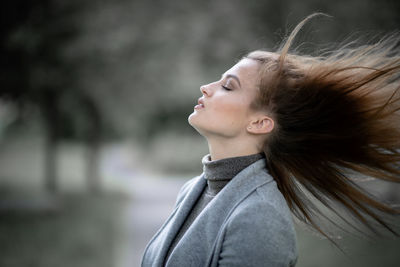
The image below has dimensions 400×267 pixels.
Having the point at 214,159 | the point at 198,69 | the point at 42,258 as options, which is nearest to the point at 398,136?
the point at 214,159

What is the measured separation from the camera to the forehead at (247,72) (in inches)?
85.0

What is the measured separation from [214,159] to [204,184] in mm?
182

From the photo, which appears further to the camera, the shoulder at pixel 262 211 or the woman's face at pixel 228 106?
the woman's face at pixel 228 106

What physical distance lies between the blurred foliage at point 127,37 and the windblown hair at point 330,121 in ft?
9.81

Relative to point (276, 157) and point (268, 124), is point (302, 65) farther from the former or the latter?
point (276, 157)

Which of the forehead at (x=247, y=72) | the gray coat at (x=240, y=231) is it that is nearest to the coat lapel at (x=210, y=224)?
the gray coat at (x=240, y=231)

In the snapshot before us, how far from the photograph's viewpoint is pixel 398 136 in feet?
7.34

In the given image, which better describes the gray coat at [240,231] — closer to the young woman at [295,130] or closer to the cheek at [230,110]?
the young woman at [295,130]

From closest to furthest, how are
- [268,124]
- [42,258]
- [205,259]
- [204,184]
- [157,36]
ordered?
1. [205,259]
2. [268,124]
3. [204,184]
4. [42,258]
5. [157,36]

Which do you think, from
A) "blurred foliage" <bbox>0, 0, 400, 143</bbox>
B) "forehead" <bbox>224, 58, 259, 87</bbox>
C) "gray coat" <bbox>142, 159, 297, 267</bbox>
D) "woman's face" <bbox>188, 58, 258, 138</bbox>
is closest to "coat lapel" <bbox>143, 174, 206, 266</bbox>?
A: "gray coat" <bbox>142, 159, 297, 267</bbox>

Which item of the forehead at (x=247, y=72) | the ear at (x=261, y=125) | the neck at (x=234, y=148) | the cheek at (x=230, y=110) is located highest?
the forehead at (x=247, y=72)

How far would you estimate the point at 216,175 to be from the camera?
2.18 metres

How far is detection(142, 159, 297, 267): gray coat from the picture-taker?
5.69ft

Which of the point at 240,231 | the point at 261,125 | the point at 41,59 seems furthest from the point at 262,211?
the point at 41,59
